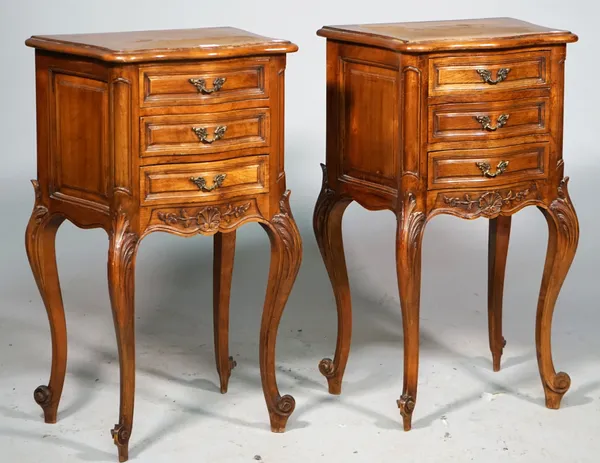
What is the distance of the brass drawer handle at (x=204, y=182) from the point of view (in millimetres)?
4027

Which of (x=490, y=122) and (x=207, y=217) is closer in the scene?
(x=207, y=217)

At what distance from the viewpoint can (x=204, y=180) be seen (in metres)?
4.04

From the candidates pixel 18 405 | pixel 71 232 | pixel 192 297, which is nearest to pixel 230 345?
pixel 192 297

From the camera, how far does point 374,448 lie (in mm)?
4195

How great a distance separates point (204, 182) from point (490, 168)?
0.83 metres

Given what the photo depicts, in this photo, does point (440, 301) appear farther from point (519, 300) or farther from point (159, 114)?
point (159, 114)

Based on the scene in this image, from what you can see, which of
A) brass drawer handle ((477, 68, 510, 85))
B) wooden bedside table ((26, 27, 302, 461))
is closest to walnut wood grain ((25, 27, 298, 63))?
wooden bedside table ((26, 27, 302, 461))

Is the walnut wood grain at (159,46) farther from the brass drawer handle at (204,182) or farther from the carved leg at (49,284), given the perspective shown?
the carved leg at (49,284)

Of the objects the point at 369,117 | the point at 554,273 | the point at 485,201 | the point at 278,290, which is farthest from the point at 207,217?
the point at 554,273

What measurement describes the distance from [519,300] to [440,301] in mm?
290

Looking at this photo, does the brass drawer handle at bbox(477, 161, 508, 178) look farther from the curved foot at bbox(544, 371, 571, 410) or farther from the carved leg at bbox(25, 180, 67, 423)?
the carved leg at bbox(25, 180, 67, 423)

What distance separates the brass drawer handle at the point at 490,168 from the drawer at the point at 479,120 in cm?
8

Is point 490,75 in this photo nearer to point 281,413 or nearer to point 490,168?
point 490,168

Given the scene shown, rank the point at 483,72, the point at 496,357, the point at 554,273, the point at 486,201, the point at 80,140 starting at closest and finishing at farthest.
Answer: the point at 80,140 → the point at 483,72 → the point at 486,201 → the point at 554,273 → the point at 496,357
